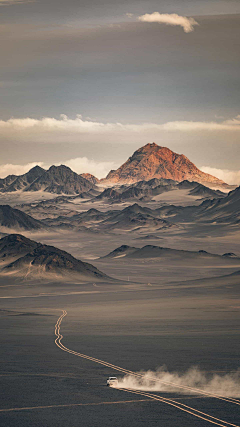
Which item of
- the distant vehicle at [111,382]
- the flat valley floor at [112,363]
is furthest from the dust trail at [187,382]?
the distant vehicle at [111,382]

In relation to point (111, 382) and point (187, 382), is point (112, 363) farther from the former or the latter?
point (111, 382)

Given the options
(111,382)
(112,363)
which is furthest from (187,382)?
(112,363)

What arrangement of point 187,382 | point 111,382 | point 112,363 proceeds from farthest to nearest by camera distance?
point 112,363 → point 187,382 → point 111,382

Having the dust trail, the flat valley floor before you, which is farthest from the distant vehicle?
the dust trail

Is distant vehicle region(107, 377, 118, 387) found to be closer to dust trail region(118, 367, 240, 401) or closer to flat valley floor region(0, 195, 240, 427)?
flat valley floor region(0, 195, 240, 427)

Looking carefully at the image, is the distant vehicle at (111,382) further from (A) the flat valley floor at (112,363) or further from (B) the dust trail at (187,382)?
(B) the dust trail at (187,382)

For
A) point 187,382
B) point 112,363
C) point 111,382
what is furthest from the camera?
point 112,363

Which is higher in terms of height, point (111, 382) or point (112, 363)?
point (111, 382)

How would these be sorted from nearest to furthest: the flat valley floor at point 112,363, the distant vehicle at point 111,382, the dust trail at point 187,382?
the flat valley floor at point 112,363 → the dust trail at point 187,382 → the distant vehicle at point 111,382

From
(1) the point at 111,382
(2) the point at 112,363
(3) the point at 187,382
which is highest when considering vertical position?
(1) the point at 111,382
